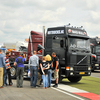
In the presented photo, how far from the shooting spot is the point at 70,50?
1233 cm

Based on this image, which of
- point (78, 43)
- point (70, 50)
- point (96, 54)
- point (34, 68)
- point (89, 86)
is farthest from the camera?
point (96, 54)

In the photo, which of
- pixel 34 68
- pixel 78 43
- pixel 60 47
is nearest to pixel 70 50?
pixel 60 47

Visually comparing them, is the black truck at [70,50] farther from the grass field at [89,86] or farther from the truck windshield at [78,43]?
the grass field at [89,86]

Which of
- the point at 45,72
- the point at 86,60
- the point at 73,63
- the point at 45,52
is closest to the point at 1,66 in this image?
the point at 45,72

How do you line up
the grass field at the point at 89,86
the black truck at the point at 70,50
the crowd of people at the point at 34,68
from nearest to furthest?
the grass field at the point at 89,86 → the crowd of people at the point at 34,68 → the black truck at the point at 70,50

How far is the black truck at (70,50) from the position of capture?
1227 cm

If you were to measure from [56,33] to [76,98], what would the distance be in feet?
18.1

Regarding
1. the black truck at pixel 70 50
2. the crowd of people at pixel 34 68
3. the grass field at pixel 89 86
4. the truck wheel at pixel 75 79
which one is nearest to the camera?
the grass field at pixel 89 86

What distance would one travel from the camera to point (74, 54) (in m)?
12.3

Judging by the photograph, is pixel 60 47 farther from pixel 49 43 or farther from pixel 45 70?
pixel 45 70

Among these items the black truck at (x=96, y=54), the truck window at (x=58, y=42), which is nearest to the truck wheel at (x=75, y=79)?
the truck window at (x=58, y=42)

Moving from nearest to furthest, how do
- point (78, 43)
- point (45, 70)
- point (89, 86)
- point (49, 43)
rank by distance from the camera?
point (45, 70) → point (89, 86) → point (78, 43) → point (49, 43)

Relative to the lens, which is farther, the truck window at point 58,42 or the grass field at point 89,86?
the truck window at point 58,42

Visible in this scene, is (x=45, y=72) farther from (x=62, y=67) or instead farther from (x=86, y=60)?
(x=86, y=60)
